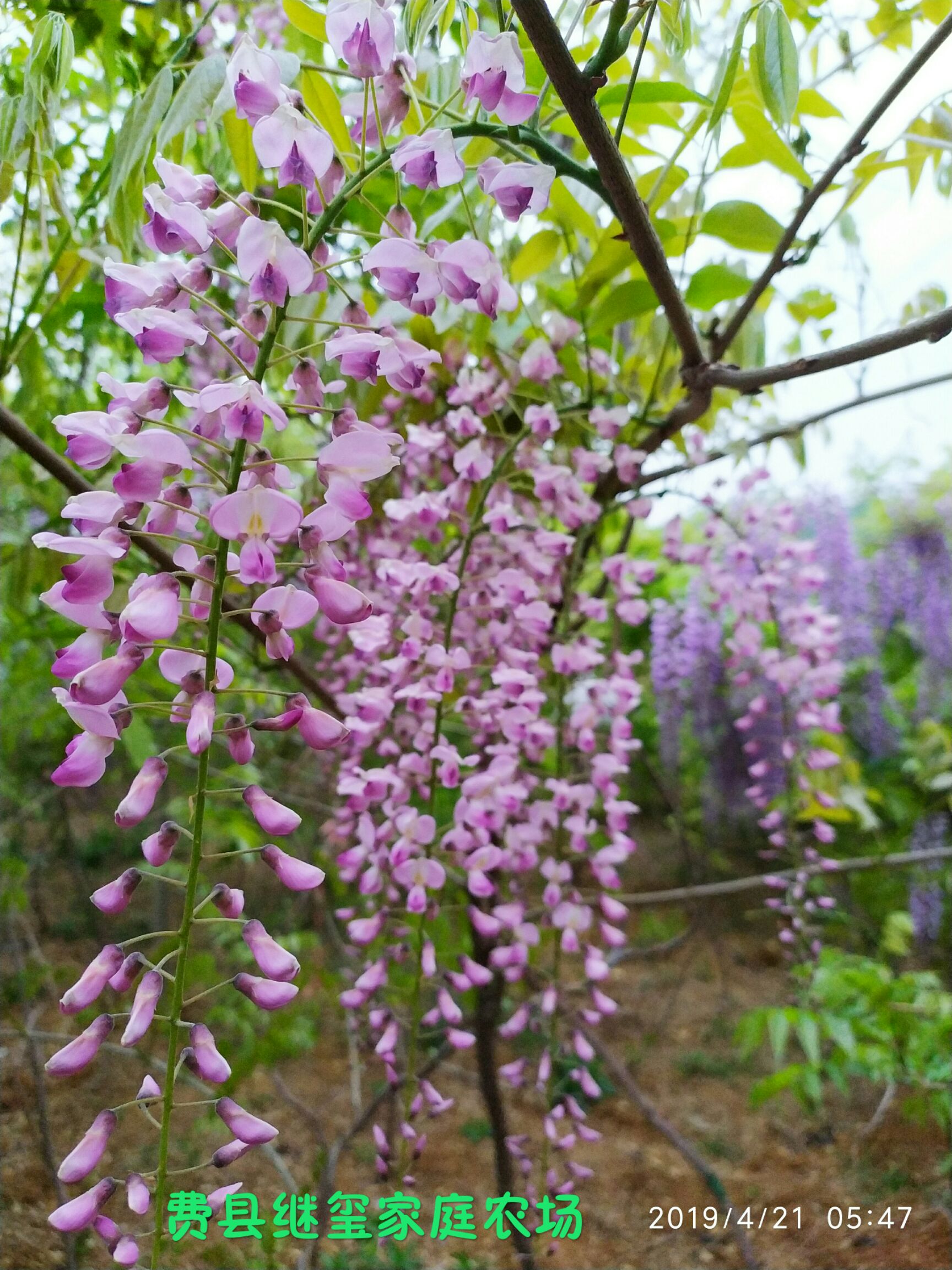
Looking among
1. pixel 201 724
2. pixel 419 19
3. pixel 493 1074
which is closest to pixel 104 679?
pixel 201 724

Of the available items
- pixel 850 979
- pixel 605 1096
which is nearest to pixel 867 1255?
pixel 850 979

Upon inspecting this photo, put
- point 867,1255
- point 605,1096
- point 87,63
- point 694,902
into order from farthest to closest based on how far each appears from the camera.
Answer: point 694,902, point 605,1096, point 867,1255, point 87,63

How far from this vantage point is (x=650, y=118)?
625mm

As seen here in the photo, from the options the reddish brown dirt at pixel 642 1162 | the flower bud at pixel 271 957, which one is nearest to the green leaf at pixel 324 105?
the flower bud at pixel 271 957

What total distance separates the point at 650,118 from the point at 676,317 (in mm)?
199

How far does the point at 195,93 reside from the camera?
1.43 ft

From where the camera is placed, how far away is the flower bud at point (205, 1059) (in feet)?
1.20

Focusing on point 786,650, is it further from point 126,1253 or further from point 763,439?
point 126,1253

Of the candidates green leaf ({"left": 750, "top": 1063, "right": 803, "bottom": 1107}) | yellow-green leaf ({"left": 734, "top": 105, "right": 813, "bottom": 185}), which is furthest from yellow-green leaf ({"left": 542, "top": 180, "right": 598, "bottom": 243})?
green leaf ({"left": 750, "top": 1063, "right": 803, "bottom": 1107})

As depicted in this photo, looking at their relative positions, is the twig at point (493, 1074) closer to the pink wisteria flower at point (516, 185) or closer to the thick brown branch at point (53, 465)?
the thick brown branch at point (53, 465)

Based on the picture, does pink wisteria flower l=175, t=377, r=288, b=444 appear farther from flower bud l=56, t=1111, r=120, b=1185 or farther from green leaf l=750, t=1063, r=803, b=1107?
green leaf l=750, t=1063, r=803, b=1107

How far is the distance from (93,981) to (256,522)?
214 millimetres

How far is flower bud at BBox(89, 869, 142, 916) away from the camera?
38 centimetres

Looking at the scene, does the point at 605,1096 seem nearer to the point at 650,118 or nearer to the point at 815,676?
the point at 815,676
